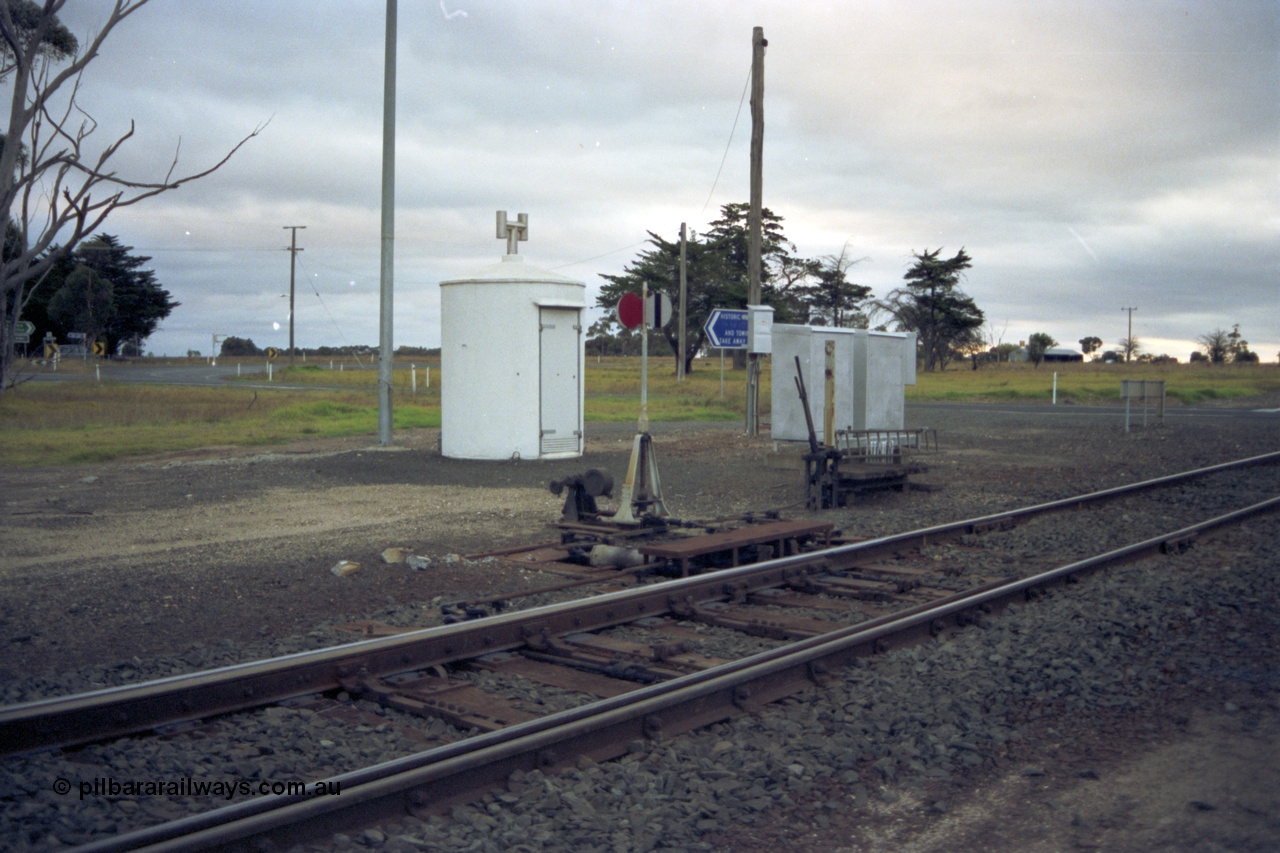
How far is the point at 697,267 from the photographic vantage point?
6431cm

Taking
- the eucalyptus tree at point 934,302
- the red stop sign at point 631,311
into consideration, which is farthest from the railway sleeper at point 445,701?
the eucalyptus tree at point 934,302

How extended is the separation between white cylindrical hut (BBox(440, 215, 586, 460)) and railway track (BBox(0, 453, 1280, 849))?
8.81 meters

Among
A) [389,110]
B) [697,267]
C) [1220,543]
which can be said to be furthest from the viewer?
[697,267]

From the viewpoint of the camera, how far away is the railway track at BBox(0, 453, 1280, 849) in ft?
13.3

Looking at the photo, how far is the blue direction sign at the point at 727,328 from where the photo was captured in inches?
770

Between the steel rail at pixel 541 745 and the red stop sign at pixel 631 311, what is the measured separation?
4.83 meters

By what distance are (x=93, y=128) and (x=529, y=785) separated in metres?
21.2

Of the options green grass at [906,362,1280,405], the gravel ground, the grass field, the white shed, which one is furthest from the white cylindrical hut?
green grass at [906,362,1280,405]

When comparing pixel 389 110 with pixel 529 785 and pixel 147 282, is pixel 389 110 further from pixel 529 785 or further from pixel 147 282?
pixel 147 282

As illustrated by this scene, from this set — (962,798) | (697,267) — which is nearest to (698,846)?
(962,798)

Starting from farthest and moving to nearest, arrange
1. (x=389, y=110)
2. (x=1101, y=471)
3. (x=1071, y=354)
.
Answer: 1. (x=1071, y=354)
2. (x=389, y=110)
3. (x=1101, y=471)

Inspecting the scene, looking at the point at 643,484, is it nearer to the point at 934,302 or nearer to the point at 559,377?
the point at 559,377

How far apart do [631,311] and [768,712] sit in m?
6.26

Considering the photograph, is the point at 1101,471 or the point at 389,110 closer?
the point at 1101,471
